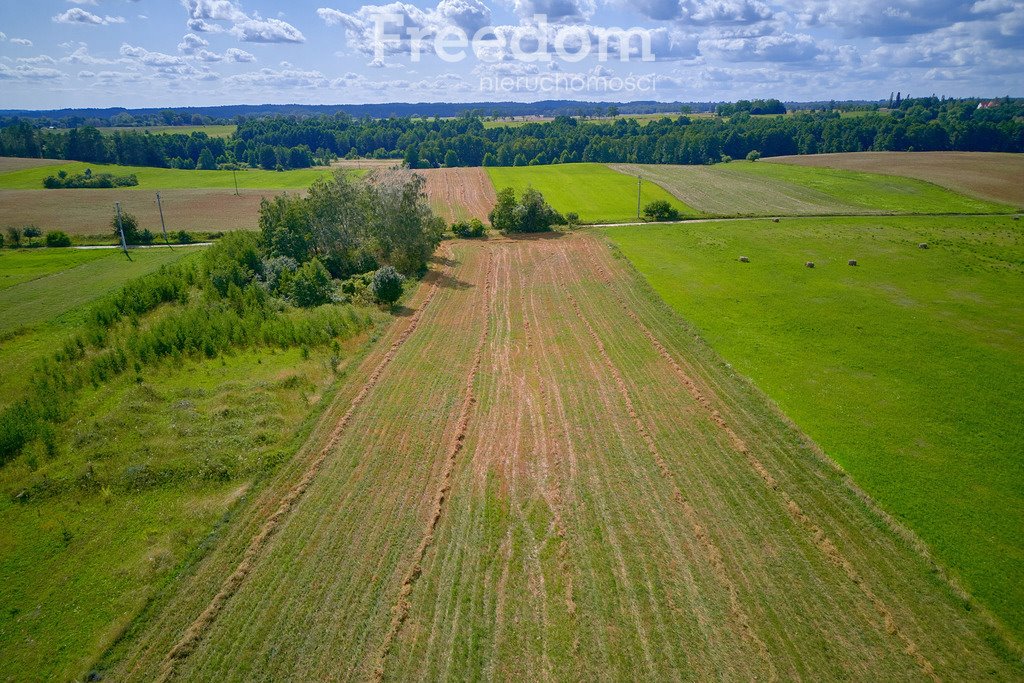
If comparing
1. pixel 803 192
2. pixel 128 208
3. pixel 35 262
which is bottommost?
pixel 35 262

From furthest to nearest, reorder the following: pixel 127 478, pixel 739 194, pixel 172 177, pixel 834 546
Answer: pixel 172 177 < pixel 739 194 < pixel 127 478 < pixel 834 546

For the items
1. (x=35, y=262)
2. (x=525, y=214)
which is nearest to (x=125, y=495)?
(x=525, y=214)

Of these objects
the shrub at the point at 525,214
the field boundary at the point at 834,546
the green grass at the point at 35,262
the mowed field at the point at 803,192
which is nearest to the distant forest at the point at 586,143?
the mowed field at the point at 803,192

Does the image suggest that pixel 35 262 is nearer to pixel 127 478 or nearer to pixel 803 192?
pixel 127 478

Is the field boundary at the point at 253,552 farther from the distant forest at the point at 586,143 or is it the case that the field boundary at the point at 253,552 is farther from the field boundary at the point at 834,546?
the distant forest at the point at 586,143

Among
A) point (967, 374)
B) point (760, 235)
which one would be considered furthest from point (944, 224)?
point (967, 374)
